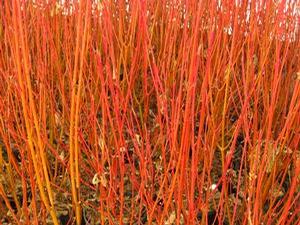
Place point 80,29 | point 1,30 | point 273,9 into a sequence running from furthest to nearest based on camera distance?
point 1,30 < point 273,9 < point 80,29

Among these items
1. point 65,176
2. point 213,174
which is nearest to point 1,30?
point 65,176

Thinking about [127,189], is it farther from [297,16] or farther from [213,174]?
[297,16]

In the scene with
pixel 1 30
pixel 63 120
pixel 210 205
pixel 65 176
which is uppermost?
pixel 1 30

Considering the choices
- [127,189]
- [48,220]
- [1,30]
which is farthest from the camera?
[1,30]

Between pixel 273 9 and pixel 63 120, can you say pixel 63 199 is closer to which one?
pixel 63 120

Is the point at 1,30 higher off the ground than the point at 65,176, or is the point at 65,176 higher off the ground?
the point at 1,30

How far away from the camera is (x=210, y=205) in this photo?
1.97 meters

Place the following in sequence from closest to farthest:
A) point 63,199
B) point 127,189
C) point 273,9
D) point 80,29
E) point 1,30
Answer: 1. point 80,29
2. point 63,199
3. point 127,189
4. point 273,9
5. point 1,30

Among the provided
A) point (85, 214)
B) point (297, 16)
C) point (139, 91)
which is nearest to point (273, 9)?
point (297, 16)

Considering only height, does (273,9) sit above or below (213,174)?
above

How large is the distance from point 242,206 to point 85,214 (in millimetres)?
639

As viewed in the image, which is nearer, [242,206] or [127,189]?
[242,206]

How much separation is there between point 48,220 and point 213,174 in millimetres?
814

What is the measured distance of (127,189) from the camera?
6.74ft
